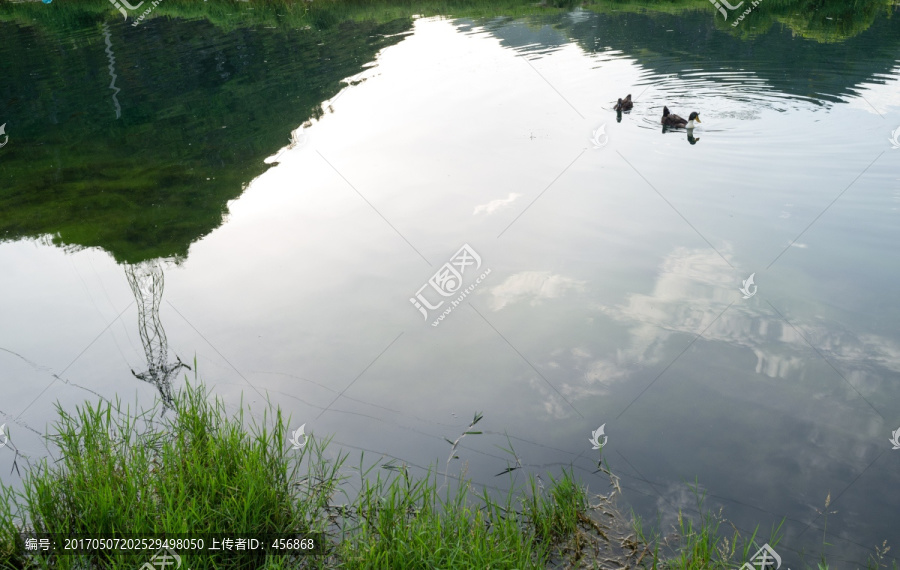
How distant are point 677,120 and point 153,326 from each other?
25.6 ft

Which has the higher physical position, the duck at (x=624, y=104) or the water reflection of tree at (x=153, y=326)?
the duck at (x=624, y=104)

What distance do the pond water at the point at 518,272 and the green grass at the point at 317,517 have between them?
38 centimetres

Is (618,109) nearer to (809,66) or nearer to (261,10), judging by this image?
(809,66)

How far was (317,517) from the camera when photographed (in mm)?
3754

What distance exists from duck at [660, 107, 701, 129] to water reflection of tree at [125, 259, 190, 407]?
7.46 m

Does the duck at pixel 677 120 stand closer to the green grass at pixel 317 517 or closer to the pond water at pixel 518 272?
the pond water at pixel 518 272

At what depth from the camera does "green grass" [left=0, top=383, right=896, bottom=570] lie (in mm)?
3236

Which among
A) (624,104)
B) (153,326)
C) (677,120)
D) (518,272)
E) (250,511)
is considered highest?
(624,104)

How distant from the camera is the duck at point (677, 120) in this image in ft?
32.7

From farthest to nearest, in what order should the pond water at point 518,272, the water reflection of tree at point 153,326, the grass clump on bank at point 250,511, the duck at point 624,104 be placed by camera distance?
the duck at point 624,104 → the water reflection of tree at point 153,326 → the pond water at point 518,272 → the grass clump on bank at point 250,511

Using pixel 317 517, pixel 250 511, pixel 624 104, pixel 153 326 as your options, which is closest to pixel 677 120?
pixel 624 104

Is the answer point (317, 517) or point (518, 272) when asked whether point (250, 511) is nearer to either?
point (317, 517)

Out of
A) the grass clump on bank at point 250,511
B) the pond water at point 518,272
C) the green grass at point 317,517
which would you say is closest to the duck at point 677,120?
the pond water at point 518,272

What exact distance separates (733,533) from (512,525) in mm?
1239
